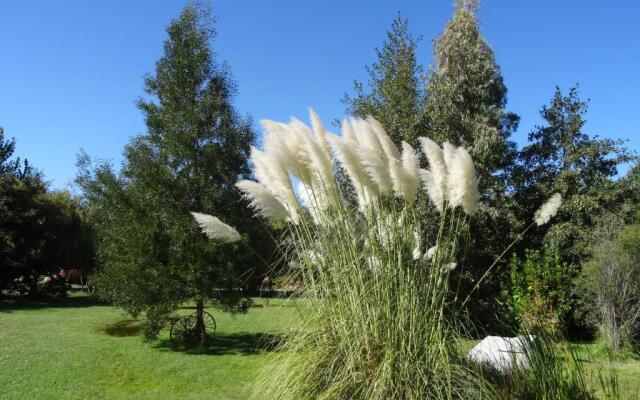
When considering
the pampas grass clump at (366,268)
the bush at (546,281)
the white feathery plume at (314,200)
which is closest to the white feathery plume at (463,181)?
the pampas grass clump at (366,268)

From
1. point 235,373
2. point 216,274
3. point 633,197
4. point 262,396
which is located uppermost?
point 633,197

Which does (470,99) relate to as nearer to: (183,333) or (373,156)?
(183,333)

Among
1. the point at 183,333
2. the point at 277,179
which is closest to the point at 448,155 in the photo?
the point at 277,179

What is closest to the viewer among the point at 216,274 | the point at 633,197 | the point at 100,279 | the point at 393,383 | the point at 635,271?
the point at 393,383

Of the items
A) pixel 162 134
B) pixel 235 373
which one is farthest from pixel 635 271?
pixel 162 134

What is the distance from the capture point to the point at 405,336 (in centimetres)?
336

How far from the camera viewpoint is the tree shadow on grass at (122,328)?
41.9ft

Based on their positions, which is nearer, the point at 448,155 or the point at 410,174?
the point at 410,174

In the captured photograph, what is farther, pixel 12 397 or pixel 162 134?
pixel 162 134

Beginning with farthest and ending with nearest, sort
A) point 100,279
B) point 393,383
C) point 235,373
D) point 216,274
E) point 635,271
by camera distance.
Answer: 1. point 100,279
2. point 216,274
3. point 635,271
4. point 235,373
5. point 393,383

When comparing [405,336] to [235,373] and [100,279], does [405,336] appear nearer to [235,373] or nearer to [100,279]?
[235,373]

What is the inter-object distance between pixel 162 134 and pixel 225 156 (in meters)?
1.37

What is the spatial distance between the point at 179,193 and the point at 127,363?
3342 millimetres

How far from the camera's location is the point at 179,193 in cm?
1066
